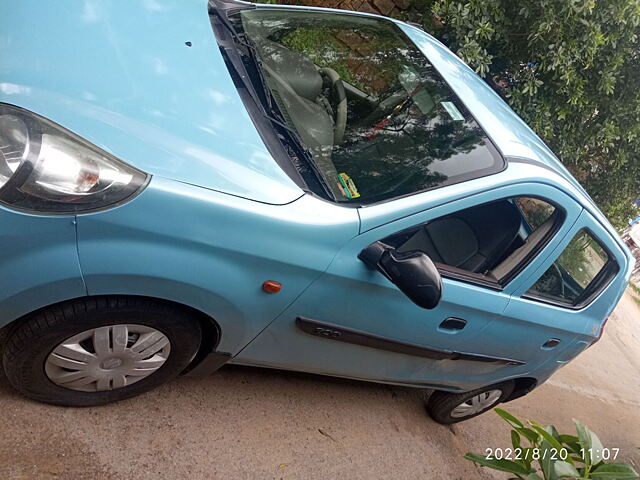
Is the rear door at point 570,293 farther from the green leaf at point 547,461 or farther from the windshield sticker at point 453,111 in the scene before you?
the windshield sticker at point 453,111

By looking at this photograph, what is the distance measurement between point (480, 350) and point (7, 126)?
7.26ft

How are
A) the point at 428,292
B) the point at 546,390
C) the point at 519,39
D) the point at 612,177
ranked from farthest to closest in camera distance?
the point at 612,177 → the point at 519,39 → the point at 546,390 → the point at 428,292

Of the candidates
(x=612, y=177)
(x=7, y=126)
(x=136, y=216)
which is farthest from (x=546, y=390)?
(x=7, y=126)

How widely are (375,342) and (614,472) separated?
48.3 inches

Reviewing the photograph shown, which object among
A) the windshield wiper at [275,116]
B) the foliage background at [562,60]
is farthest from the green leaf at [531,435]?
the foliage background at [562,60]

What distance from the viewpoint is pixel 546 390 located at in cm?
A: 424

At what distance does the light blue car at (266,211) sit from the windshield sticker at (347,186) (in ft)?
0.04

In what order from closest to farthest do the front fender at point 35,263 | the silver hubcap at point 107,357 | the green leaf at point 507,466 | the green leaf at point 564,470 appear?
1. the front fender at point 35,263
2. the silver hubcap at point 107,357
3. the green leaf at point 564,470
4. the green leaf at point 507,466

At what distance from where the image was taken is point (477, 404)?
319cm

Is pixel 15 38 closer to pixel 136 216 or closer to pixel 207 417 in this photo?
pixel 136 216

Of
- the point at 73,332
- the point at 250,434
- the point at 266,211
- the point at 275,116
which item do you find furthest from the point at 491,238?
the point at 73,332

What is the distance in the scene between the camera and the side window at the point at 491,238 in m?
2.40

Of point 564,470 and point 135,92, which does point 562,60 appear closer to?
point 564,470

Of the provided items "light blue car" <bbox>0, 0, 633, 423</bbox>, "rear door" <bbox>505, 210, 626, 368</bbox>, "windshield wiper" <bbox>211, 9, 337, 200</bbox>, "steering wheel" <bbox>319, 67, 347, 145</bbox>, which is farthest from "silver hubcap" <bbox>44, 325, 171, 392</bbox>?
"rear door" <bbox>505, 210, 626, 368</bbox>
